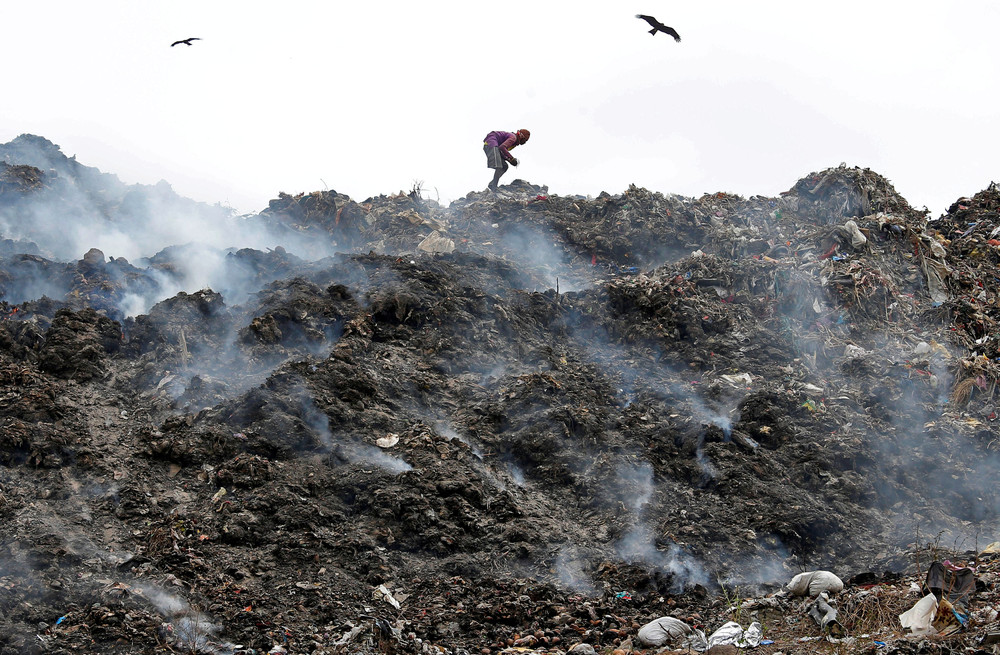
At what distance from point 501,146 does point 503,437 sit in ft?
25.8

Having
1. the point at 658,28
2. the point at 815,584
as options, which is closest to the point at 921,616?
the point at 815,584

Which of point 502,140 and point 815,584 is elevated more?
point 502,140

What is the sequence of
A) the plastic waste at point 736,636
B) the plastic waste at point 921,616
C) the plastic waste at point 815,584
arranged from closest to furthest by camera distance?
the plastic waste at point 921,616, the plastic waste at point 736,636, the plastic waste at point 815,584

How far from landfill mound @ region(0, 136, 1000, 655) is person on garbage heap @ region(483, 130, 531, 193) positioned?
7.63 feet

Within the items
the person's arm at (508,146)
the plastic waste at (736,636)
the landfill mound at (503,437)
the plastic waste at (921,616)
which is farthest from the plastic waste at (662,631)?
the person's arm at (508,146)

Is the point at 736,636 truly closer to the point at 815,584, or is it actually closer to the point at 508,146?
the point at 815,584

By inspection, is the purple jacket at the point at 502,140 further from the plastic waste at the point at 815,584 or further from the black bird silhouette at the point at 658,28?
the plastic waste at the point at 815,584

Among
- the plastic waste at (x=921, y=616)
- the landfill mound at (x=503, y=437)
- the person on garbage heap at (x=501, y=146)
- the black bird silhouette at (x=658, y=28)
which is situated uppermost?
the black bird silhouette at (x=658, y=28)

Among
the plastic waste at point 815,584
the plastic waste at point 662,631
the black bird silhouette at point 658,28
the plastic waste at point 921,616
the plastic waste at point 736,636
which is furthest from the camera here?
the black bird silhouette at point 658,28

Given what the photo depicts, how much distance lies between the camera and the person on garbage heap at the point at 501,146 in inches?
587

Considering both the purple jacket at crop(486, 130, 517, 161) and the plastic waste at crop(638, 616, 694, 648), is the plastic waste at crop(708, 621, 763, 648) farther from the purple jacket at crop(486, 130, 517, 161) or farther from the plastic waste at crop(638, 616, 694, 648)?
the purple jacket at crop(486, 130, 517, 161)

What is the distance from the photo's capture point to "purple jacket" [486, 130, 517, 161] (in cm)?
1490

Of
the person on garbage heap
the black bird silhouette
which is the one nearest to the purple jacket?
the person on garbage heap

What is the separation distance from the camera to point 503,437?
8422mm
